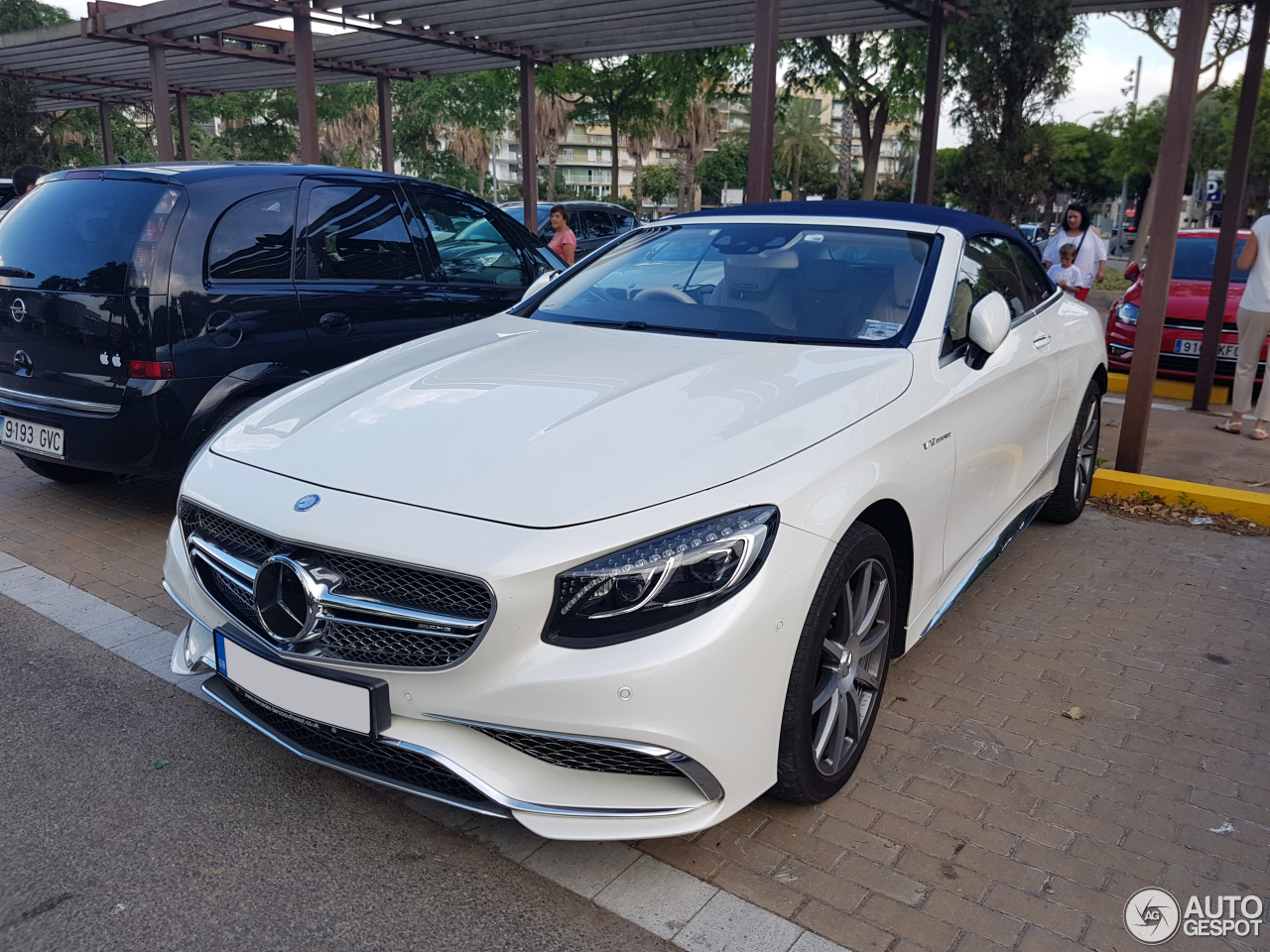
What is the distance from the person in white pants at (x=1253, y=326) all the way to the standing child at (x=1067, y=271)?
142 cm

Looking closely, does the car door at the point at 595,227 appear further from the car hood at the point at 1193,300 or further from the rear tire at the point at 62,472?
the rear tire at the point at 62,472

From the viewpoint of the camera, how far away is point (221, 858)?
8.45 ft

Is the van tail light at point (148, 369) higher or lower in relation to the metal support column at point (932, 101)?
lower

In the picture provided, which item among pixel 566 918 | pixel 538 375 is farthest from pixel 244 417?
pixel 566 918

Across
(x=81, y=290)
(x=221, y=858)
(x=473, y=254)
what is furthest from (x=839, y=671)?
(x=473, y=254)

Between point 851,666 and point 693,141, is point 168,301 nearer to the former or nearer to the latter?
point 851,666

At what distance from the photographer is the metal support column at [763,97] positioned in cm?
728

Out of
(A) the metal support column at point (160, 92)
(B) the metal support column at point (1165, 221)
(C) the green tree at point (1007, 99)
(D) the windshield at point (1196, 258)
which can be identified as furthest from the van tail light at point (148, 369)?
(A) the metal support column at point (160, 92)

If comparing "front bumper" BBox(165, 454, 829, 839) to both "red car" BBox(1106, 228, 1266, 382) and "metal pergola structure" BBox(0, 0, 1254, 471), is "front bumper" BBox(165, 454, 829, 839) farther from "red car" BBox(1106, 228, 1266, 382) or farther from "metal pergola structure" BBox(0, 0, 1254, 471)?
"red car" BBox(1106, 228, 1266, 382)

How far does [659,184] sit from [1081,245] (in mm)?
91337

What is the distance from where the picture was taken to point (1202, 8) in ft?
18.8

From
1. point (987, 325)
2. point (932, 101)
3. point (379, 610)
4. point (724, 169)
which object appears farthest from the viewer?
point (724, 169)

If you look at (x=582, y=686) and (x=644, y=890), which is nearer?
(x=582, y=686)

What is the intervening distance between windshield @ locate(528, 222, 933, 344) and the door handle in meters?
1.59
